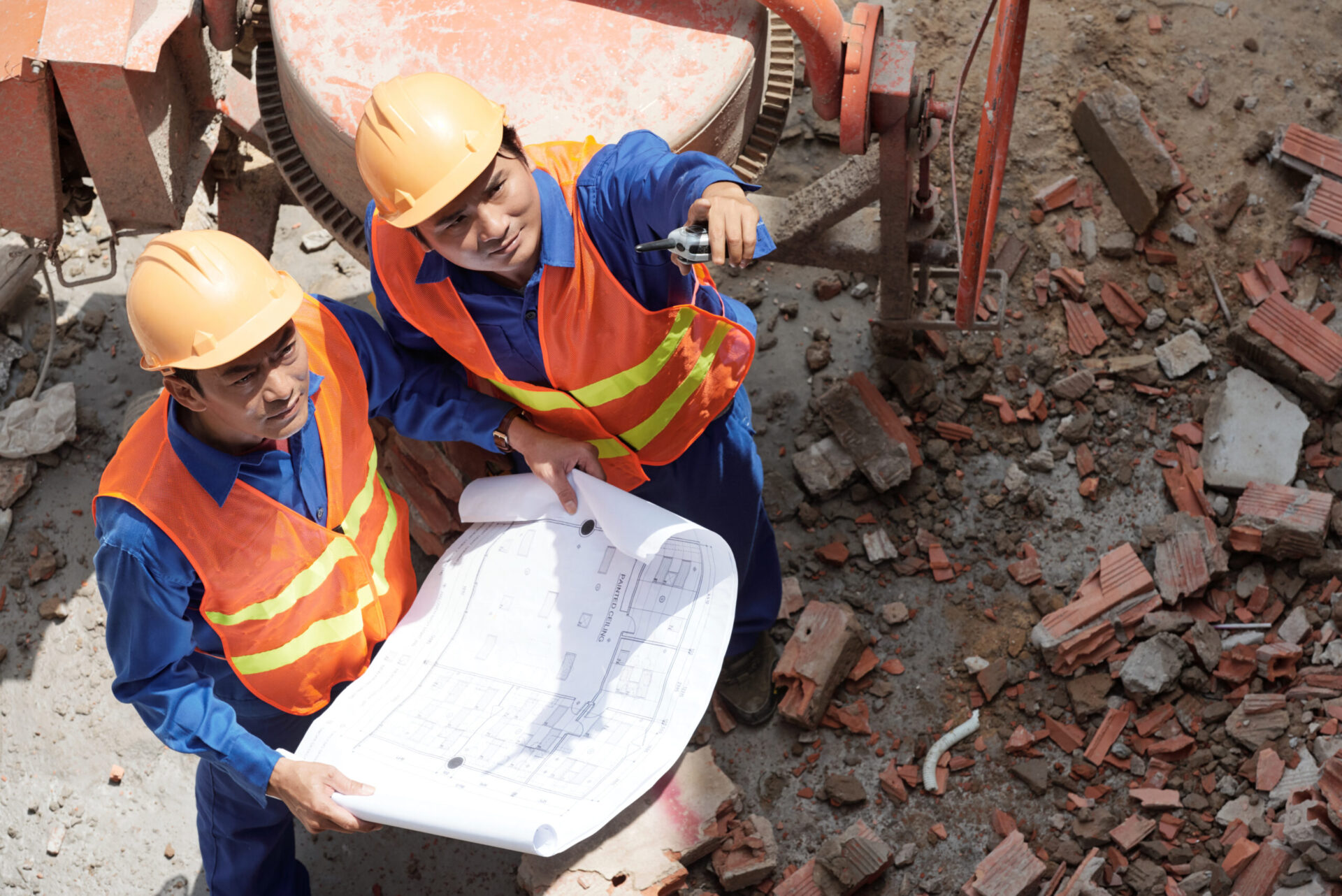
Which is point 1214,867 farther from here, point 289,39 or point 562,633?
point 289,39

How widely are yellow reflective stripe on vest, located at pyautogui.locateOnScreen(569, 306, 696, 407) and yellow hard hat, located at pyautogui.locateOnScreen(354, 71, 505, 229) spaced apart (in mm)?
649

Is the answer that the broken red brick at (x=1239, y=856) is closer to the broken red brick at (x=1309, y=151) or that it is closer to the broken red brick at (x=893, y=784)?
the broken red brick at (x=893, y=784)

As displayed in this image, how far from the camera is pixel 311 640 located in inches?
107

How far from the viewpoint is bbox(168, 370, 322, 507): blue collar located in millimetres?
2334

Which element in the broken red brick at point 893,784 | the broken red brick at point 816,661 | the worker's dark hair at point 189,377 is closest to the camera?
the worker's dark hair at point 189,377

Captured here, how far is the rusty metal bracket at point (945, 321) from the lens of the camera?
3.71m

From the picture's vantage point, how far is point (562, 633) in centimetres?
279

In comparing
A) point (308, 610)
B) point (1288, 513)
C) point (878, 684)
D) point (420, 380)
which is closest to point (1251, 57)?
point (1288, 513)

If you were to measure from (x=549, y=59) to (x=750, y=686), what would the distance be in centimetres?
221

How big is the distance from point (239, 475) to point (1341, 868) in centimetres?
297

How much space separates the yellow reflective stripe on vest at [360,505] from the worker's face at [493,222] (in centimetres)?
67

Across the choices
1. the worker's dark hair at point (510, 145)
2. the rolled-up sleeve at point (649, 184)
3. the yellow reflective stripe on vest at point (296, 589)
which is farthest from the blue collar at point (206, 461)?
the rolled-up sleeve at point (649, 184)

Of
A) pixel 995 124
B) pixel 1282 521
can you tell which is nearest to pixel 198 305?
pixel 995 124

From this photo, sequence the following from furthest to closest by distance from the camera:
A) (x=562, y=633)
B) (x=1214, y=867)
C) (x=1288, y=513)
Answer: (x=1288, y=513), (x=1214, y=867), (x=562, y=633)
